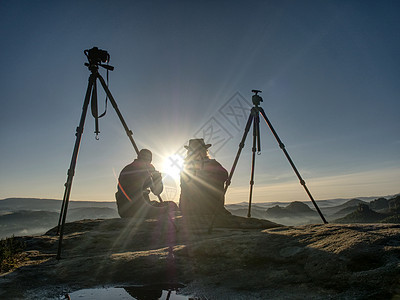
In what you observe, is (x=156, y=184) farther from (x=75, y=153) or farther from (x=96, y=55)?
(x=96, y=55)

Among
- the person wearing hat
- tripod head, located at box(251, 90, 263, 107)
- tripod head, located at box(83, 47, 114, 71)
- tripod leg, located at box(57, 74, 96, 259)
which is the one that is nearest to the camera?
tripod leg, located at box(57, 74, 96, 259)

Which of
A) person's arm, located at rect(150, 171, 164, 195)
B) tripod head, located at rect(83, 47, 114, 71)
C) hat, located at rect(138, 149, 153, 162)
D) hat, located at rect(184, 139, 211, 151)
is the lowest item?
person's arm, located at rect(150, 171, 164, 195)

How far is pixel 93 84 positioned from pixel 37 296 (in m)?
4.53

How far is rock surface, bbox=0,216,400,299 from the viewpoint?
260 cm

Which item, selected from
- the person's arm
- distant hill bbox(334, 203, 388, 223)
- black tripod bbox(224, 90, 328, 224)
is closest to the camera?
the person's arm

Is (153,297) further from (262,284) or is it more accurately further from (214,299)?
(262,284)

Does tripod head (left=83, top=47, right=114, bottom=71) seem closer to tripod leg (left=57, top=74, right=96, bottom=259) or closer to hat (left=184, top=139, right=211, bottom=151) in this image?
tripod leg (left=57, top=74, right=96, bottom=259)

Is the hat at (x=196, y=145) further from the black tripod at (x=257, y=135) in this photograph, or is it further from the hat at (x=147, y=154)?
the black tripod at (x=257, y=135)

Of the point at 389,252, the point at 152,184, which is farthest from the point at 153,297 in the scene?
the point at 152,184

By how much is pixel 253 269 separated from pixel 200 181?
7599 millimetres

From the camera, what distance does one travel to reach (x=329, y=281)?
2715mm

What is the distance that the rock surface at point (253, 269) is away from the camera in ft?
8.53

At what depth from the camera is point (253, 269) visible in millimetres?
3504

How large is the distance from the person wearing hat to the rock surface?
6077 millimetres
